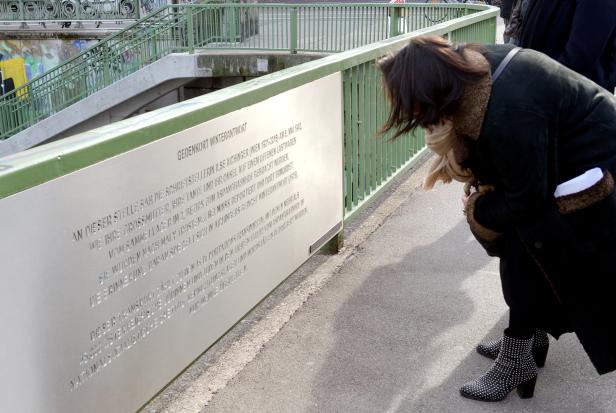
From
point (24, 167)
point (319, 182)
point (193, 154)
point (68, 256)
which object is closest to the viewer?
point (24, 167)

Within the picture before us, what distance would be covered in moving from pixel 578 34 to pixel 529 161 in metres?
1.58

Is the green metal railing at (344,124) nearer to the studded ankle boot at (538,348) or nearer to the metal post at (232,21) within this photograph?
the studded ankle boot at (538,348)

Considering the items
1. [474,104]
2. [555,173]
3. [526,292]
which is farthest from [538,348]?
[474,104]

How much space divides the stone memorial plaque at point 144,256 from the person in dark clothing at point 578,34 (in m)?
1.23

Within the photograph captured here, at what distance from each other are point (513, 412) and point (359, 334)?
3.05ft

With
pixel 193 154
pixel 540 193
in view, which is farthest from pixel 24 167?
pixel 540 193

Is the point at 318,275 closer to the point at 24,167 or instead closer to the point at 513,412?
the point at 513,412

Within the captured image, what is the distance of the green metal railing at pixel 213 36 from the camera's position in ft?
47.6

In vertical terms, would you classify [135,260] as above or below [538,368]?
above

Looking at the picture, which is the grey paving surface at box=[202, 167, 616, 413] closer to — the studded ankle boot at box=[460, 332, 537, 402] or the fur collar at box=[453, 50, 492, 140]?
the studded ankle boot at box=[460, 332, 537, 402]

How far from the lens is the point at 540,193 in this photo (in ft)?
8.84

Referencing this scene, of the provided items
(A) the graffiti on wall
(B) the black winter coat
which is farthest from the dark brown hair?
(A) the graffiti on wall

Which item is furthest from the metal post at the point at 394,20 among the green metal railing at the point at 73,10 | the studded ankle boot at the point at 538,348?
the studded ankle boot at the point at 538,348

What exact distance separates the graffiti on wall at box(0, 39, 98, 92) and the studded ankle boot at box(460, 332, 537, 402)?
69.5ft
